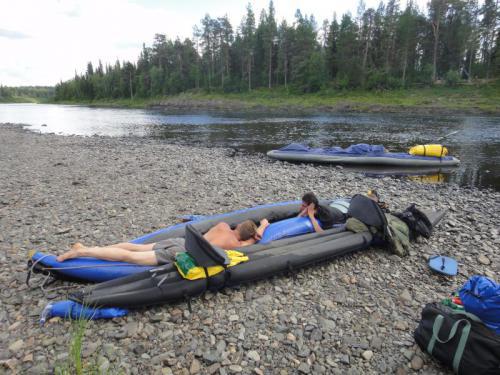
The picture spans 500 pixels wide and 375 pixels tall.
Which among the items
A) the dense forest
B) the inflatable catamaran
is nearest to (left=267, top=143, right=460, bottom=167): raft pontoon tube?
the inflatable catamaran

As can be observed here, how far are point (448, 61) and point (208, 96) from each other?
→ 46960mm

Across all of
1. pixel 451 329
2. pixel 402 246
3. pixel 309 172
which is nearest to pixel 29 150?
pixel 309 172

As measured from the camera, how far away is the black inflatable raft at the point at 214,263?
4.18 m

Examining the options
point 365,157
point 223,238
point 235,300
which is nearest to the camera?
point 235,300

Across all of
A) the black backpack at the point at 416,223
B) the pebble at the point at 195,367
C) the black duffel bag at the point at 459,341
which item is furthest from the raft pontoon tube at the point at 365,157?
the pebble at the point at 195,367

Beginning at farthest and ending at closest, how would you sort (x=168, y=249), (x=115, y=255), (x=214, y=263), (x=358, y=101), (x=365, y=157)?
(x=358, y=101) < (x=365, y=157) < (x=168, y=249) < (x=115, y=255) < (x=214, y=263)

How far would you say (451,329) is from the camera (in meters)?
3.49

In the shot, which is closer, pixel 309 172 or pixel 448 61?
pixel 309 172

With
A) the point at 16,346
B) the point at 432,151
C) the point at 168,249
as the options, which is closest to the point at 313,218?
the point at 168,249

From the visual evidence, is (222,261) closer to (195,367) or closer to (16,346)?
(195,367)

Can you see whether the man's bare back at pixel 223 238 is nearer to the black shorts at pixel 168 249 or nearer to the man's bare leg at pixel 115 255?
the black shorts at pixel 168 249

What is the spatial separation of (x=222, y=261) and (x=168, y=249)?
95 centimetres

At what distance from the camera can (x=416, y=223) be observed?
663 cm

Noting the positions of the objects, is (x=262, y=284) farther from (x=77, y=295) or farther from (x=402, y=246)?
(x=402, y=246)
